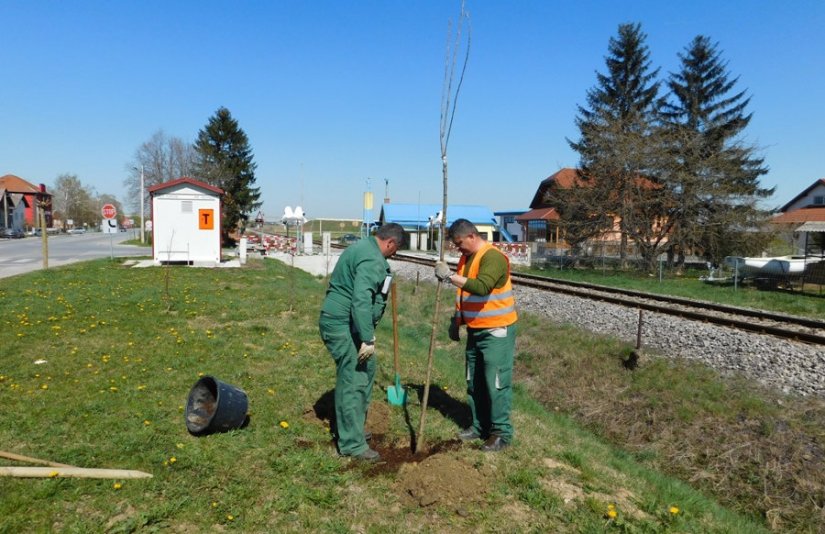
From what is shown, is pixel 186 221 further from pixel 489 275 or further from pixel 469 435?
pixel 489 275

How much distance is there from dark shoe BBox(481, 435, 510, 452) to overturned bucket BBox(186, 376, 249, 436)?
7.36 feet

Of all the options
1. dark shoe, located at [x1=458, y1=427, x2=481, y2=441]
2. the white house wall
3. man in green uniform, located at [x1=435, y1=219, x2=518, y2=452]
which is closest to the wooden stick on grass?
dark shoe, located at [x1=458, y1=427, x2=481, y2=441]

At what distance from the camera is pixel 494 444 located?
4.89 meters

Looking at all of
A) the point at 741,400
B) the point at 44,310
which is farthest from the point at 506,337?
the point at 44,310

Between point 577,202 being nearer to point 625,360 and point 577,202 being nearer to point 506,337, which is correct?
point 625,360

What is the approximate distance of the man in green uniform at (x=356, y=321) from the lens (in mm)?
4312

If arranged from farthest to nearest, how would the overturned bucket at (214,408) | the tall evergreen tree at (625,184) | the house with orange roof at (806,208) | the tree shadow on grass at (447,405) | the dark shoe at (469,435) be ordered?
the house with orange roof at (806,208)
the tall evergreen tree at (625,184)
the tree shadow on grass at (447,405)
the dark shoe at (469,435)
the overturned bucket at (214,408)

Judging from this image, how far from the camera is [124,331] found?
8.54m

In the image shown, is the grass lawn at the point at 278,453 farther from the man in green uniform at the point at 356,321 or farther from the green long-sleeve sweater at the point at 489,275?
the green long-sleeve sweater at the point at 489,275

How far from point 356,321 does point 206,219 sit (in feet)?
59.5

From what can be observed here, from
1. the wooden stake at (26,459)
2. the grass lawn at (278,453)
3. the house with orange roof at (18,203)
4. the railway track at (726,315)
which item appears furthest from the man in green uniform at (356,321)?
the house with orange roof at (18,203)

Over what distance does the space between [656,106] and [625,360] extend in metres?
30.4

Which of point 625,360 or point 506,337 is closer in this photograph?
point 506,337

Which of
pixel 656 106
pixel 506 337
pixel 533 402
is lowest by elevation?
pixel 533 402
